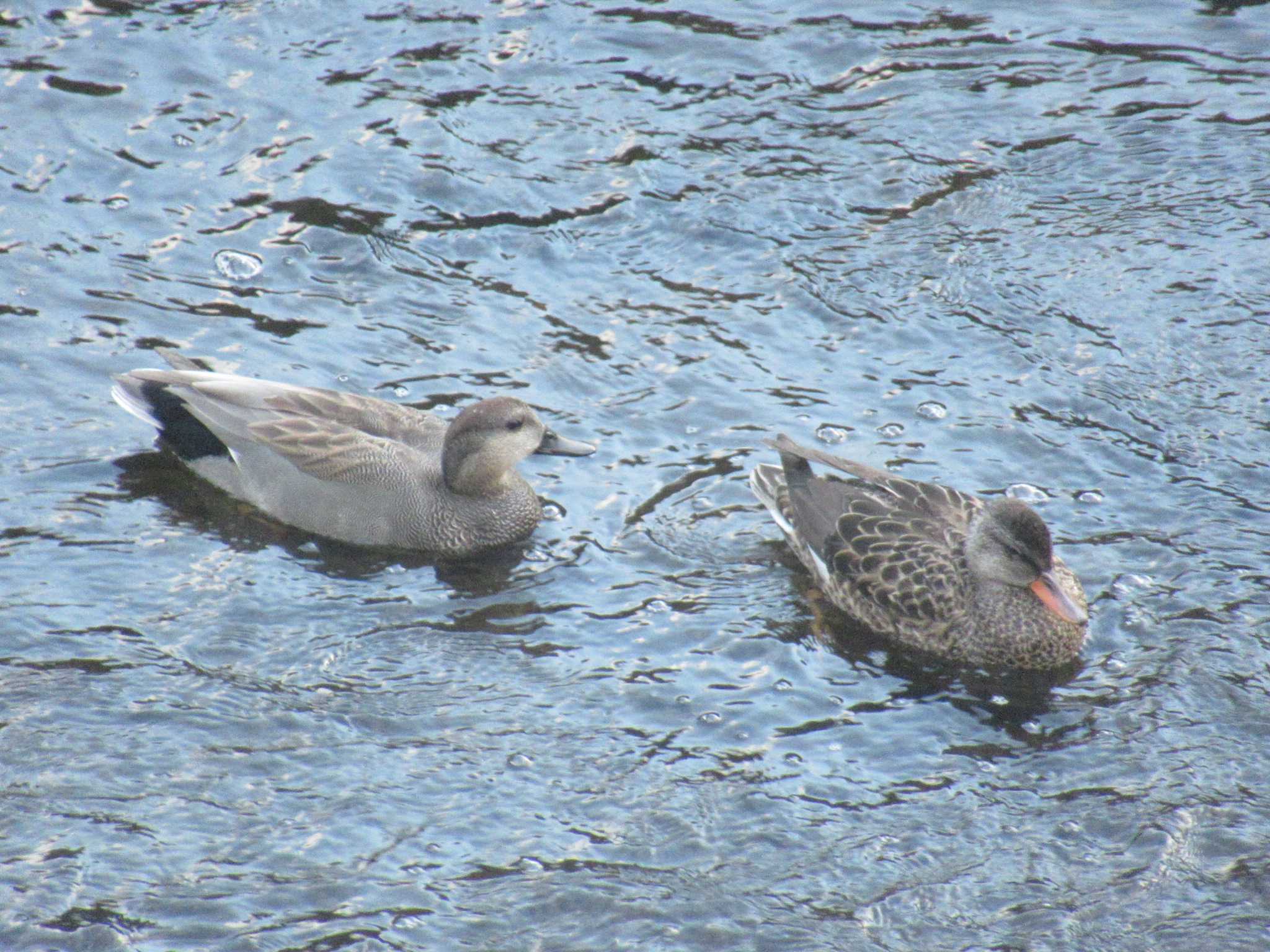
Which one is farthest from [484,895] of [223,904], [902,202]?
[902,202]

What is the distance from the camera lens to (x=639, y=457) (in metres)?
9.52

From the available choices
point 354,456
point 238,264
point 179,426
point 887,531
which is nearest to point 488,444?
point 354,456

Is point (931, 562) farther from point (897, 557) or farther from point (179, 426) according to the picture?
point (179, 426)

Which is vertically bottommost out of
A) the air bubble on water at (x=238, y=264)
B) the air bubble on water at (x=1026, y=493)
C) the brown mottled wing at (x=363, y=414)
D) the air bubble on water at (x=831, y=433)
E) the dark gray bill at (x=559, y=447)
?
the air bubble on water at (x=1026, y=493)

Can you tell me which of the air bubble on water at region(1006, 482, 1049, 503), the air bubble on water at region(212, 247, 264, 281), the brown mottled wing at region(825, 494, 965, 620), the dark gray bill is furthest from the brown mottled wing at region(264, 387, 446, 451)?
the air bubble on water at region(1006, 482, 1049, 503)

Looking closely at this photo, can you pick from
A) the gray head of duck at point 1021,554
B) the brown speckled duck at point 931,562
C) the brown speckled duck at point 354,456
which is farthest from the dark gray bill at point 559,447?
the gray head of duck at point 1021,554

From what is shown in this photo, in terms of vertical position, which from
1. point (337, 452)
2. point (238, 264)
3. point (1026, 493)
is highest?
point (238, 264)

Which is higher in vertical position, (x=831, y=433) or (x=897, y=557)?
(x=831, y=433)

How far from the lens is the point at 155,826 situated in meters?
6.52

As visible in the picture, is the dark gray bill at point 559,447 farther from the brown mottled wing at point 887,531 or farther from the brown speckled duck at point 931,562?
the brown mottled wing at point 887,531

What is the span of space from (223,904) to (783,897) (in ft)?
7.10

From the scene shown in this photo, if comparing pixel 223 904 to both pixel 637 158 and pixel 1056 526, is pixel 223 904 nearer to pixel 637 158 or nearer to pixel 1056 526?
pixel 1056 526

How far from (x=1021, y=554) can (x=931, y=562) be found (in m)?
0.55

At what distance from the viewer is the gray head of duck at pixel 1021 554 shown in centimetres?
782
